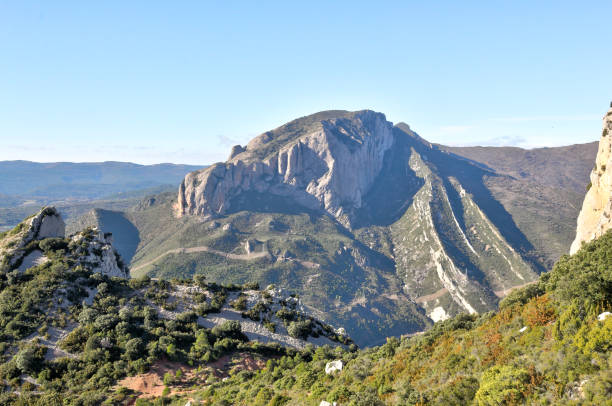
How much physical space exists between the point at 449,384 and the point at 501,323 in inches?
376

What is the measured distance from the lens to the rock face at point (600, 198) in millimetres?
41469

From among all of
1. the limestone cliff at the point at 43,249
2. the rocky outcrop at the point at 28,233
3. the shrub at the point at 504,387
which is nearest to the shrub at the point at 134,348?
the limestone cliff at the point at 43,249

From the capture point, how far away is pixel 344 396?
76.4 feet

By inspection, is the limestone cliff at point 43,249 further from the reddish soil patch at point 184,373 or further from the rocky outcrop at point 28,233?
the reddish soil patch at point 184,373

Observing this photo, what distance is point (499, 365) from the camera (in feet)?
68.0

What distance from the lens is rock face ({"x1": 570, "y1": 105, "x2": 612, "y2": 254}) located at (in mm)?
41469

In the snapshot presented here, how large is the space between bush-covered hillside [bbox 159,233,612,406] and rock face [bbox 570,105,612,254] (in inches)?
429

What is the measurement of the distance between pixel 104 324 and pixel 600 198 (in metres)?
67.9

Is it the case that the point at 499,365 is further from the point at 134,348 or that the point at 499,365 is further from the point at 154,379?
the point at 134,348

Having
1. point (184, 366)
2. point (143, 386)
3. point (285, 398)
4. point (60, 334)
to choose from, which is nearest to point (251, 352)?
point (184, 366)

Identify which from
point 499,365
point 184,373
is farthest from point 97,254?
point 499,365


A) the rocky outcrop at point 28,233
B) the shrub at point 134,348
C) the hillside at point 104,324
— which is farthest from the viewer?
the rocky outcrop at point 28,233

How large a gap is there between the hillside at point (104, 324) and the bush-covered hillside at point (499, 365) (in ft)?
24.8

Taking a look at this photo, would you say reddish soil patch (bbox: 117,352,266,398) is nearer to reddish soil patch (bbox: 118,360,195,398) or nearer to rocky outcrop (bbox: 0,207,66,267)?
reddish soil patch (bbox: 118,360,195,398)
